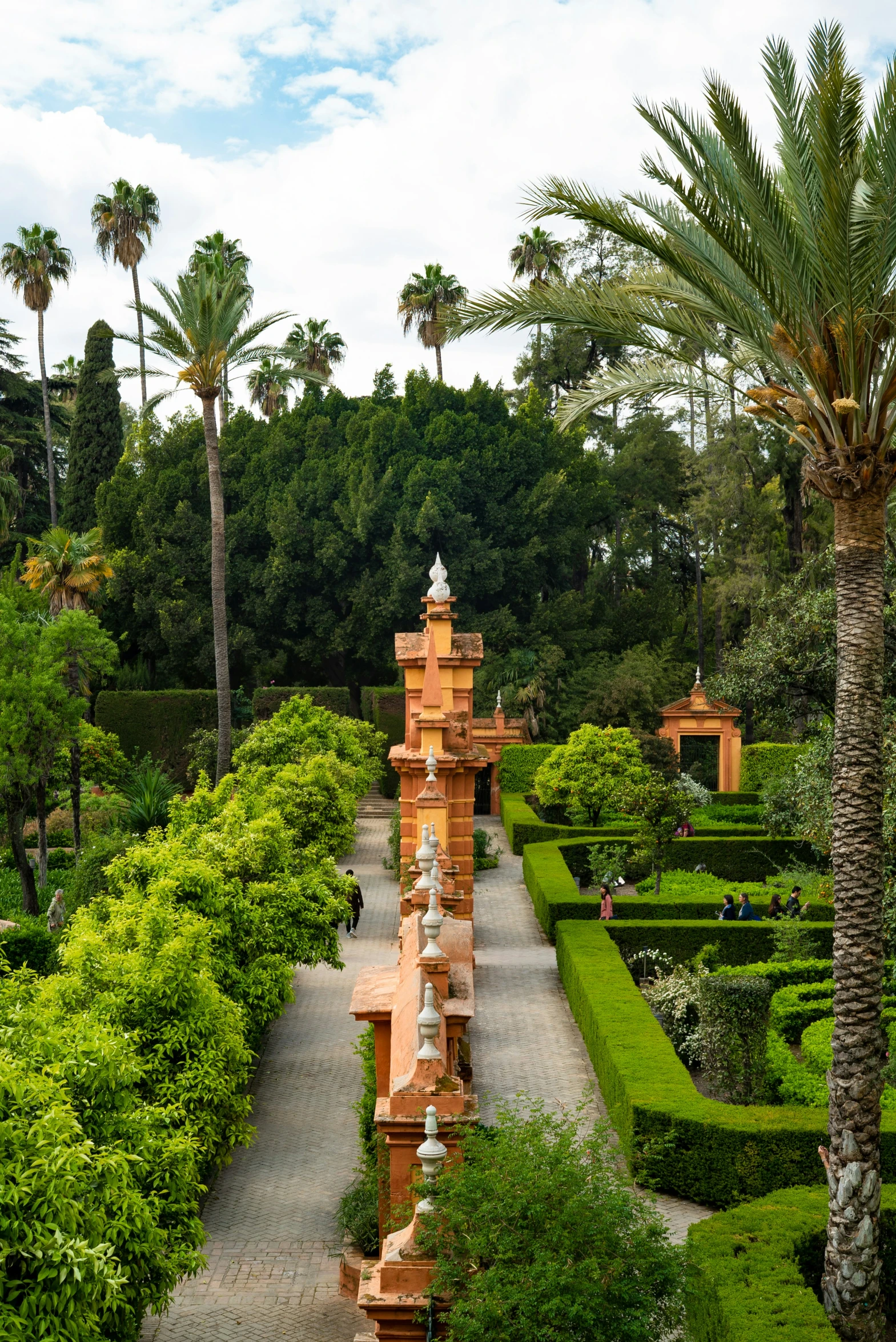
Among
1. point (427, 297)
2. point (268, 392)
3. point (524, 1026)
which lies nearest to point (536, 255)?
point (427, 297)

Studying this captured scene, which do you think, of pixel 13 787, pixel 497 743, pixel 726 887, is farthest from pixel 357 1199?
pixel 497 743

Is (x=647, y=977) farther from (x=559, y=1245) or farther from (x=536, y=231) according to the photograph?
(x=536, y=231)

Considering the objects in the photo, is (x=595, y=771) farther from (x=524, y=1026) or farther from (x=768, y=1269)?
(x=768, y=1269)

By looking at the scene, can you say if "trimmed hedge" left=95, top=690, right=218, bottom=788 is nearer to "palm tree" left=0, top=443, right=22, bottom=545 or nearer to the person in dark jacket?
"palm tree" left=0, top=443, right=22, bottom=545

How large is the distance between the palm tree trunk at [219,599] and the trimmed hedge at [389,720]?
10134 millimetres

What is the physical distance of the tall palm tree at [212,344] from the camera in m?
28.9

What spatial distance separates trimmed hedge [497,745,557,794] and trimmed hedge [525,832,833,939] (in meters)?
11.5

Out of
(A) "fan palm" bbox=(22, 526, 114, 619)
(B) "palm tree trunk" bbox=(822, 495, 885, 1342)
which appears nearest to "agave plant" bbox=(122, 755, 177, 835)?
(A) "fan palm" bbox=(22, 526, 114, 619)

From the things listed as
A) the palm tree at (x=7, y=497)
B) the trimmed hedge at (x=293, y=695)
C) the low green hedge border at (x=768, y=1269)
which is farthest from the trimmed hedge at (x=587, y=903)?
the palm tree at (x=7, y=497)

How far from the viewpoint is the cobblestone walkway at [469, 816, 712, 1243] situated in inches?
583

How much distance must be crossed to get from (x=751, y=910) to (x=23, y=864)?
1556 centimetres

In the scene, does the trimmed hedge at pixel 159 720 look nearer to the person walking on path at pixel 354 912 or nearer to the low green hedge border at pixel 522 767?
the low green hedge border at pixel 522 767

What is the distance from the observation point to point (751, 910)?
Answer: 21.1 meters

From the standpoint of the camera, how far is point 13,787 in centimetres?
2725
